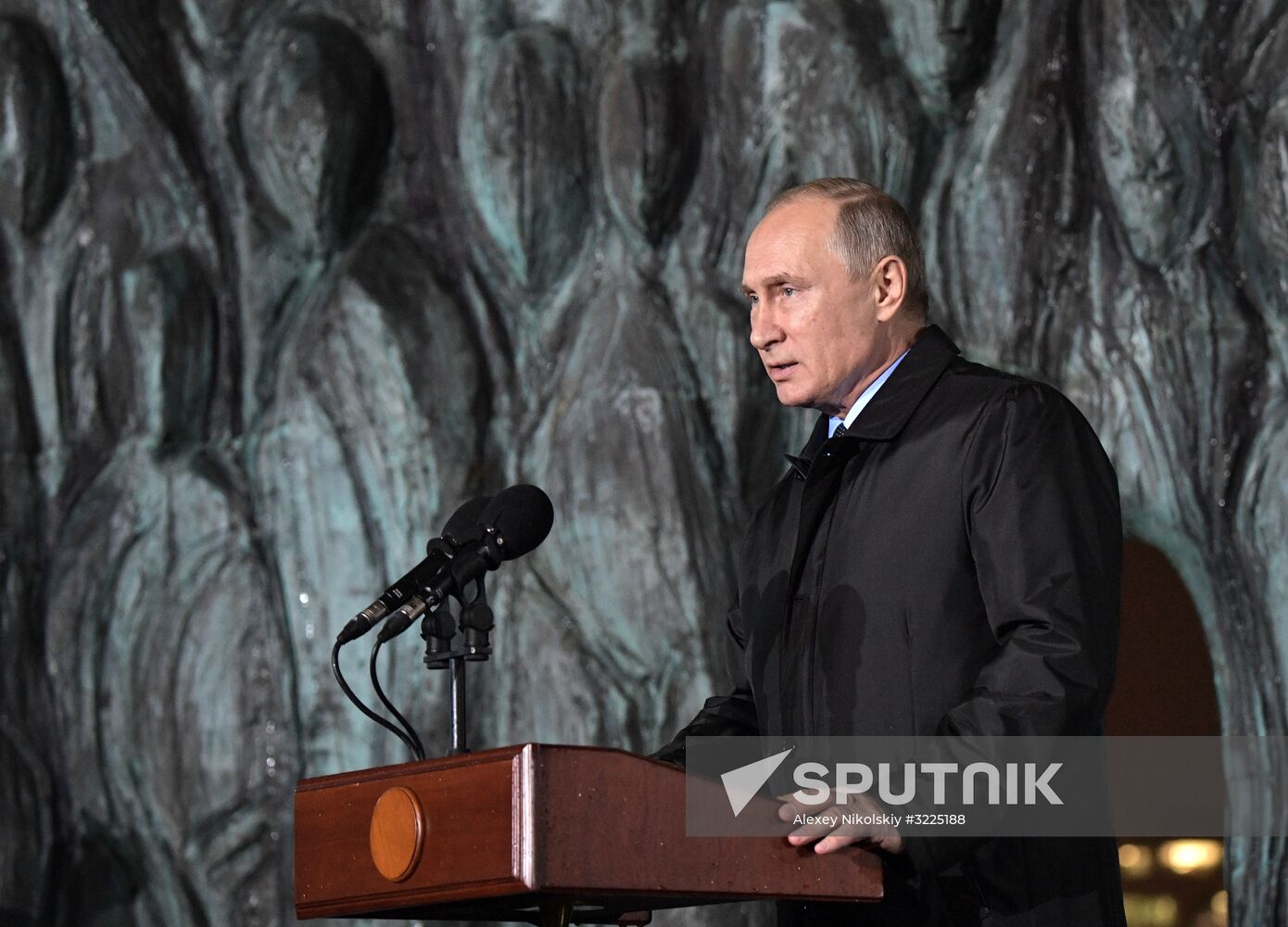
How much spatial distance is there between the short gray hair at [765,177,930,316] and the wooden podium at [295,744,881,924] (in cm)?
78

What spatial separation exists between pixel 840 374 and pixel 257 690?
239 centimetres

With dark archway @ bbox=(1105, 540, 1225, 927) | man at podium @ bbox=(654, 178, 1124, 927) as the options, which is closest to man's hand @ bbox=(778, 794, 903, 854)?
man at podium @ bbox=(654, 178, 1124, 927)

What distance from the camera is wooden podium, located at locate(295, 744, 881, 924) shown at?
138cm

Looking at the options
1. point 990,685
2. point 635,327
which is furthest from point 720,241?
point 990,685

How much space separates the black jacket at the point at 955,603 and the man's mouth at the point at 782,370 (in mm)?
95

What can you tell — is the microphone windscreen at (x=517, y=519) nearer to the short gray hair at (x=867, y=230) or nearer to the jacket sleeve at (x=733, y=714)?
the jacket sleeve at (x=733, y=714)

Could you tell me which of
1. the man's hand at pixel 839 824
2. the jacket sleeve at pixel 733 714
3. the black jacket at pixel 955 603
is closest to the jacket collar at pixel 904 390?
the black jacket at pixel 955 603

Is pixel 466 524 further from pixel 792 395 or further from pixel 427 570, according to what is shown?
pixel 792 395

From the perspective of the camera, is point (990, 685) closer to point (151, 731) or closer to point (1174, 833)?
point (1174, 833)

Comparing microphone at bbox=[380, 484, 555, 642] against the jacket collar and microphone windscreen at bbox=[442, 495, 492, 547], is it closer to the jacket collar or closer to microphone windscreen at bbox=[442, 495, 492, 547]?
microphone windscreen at bbox=[442, 495, 492, 547]

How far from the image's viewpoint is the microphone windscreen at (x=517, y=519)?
178cm

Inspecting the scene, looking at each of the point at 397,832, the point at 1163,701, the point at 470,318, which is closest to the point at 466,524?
the point at 397,832

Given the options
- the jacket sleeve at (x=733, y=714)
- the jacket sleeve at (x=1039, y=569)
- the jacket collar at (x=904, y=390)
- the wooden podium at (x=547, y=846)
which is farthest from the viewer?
the jacket sleeve at (x=733, y=714)

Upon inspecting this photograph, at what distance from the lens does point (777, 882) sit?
57.4 inches
